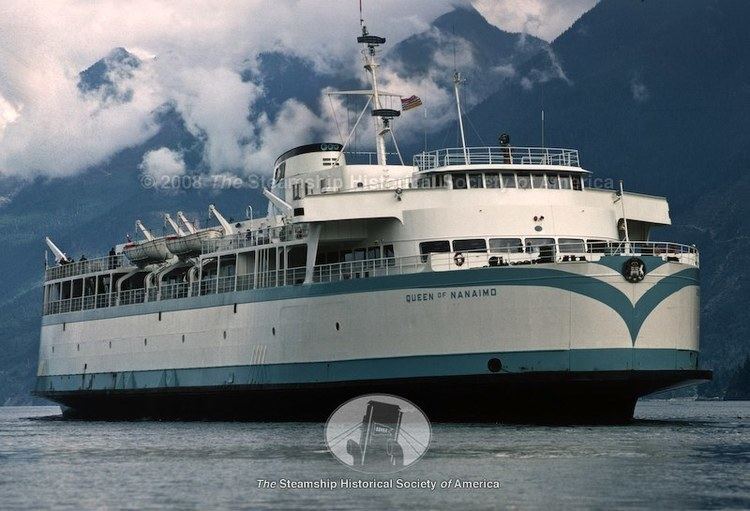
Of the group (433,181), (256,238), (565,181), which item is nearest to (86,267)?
(256,238)

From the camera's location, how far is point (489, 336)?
42188 millimetres

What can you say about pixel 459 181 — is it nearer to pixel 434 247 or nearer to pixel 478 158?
pixel 478 158

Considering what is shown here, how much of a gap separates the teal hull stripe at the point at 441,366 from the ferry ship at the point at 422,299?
2.0 inches

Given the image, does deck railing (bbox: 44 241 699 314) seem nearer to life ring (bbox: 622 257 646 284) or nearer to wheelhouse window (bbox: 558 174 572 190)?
life ring (bbox: 622 257 646 284)

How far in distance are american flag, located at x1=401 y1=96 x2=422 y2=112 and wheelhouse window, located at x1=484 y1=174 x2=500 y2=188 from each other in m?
8.74

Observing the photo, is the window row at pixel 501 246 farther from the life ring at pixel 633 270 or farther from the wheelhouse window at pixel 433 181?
the life ring at pixel 633 270

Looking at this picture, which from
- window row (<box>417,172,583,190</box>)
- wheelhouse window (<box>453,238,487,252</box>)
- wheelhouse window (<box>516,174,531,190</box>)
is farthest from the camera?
wheelhouse window (<box>516,174,531,190</box>)

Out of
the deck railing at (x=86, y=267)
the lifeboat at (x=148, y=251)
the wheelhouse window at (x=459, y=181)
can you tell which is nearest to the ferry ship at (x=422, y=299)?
the wheelhouse window at (x=459, y=181)

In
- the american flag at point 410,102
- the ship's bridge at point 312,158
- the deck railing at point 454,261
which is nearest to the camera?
the deck railing at point 454,261

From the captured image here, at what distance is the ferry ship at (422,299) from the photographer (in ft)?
136

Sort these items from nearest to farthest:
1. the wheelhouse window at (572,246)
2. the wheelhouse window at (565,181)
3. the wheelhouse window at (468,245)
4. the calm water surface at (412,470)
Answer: the calm water surface at (412,470) < the wheelhouse window at (572,246) < the wheelhouse window at (468,245) < the wheelhouse window at (565,181)

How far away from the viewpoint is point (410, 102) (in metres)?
55.3

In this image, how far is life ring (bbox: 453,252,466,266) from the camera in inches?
1729

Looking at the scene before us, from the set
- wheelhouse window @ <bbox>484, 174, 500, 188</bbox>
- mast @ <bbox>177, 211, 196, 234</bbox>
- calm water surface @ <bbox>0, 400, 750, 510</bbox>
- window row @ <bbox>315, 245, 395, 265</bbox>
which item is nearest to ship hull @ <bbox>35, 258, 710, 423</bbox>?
calm water surface @ <bbox>0, 400, 750, 510</bbox>
